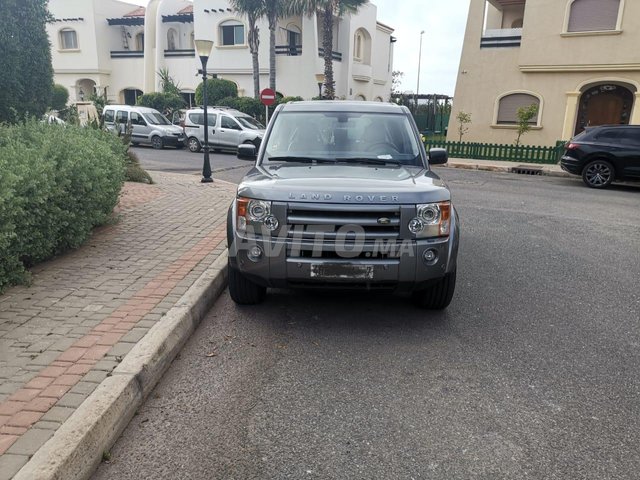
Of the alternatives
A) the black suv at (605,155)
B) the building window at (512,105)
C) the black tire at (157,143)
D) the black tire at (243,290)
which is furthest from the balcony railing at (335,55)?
the black tire at (243,290)

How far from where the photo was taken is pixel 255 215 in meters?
4.23

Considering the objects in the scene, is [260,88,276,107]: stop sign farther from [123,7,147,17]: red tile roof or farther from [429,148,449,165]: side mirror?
[123,7,147,17]: red tile roof

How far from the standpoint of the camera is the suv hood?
13.4 feet

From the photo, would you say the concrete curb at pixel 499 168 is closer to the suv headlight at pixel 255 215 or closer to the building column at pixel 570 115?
the building column at pixel 570 115

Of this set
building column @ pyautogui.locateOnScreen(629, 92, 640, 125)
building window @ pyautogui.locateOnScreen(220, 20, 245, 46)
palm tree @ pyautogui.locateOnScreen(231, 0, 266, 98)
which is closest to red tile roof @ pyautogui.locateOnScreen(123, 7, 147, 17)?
building window @ pyautogui.locateOnScreen(220, 20, 245, 46)

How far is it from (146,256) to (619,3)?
800 inches

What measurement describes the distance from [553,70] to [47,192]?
20.3m

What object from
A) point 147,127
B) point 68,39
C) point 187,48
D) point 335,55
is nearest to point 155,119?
point 147,127

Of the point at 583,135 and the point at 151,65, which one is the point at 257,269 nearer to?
the point at 583,135

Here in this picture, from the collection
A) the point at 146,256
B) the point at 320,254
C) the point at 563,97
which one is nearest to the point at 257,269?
the point at 320,254

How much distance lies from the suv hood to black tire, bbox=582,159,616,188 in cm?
1095

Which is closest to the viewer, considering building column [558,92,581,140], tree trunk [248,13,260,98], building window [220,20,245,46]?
building column [558,92,581,140]

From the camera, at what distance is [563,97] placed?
2066 centimetres

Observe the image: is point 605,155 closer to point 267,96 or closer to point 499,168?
point 499,168
